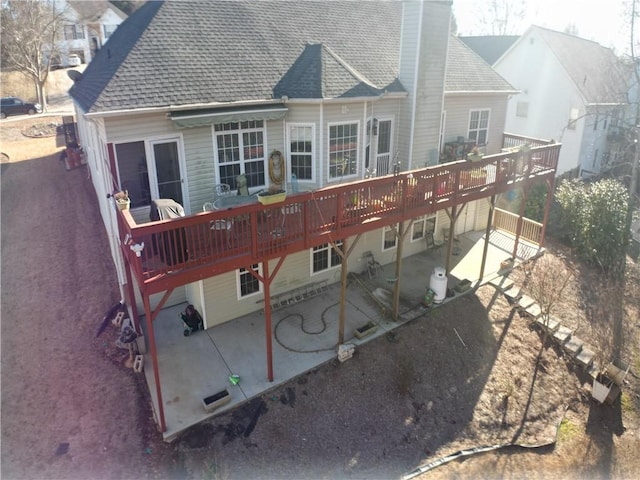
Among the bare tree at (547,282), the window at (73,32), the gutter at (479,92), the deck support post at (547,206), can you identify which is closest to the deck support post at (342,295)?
→ the bare tree at (547,282)

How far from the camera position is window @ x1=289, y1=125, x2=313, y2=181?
12656mm

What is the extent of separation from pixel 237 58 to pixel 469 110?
9.77 meters

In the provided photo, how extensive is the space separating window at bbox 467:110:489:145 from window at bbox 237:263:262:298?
1096cm

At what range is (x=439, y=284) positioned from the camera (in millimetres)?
13836

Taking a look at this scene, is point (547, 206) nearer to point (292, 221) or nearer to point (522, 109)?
point (292, 221)

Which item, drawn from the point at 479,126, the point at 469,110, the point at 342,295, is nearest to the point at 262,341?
the point at 342,295

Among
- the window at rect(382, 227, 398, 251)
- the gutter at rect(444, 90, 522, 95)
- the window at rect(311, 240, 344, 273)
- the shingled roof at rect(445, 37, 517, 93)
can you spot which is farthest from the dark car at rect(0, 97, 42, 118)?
the gutter at rect(444, 90, 522, 95)

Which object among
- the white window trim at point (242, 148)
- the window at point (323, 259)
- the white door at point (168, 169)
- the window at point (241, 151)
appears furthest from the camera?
the window at point (323, 259)

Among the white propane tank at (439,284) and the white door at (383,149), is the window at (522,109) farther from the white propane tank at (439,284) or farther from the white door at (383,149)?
the white propane tank at (439,284)

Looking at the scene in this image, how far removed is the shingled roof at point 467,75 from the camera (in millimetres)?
16766

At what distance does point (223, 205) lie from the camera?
1153cm

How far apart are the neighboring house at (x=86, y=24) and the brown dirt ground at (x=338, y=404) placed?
3859cm

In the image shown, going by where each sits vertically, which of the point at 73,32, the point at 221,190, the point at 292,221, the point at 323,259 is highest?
the point at 73,32

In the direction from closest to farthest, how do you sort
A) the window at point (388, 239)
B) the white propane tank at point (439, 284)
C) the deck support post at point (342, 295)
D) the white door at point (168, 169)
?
the white door at point (168, 169) → the deck support post at point (342, 295) → the white propane tank at point (439, 284) → the window at point (388, 239)
